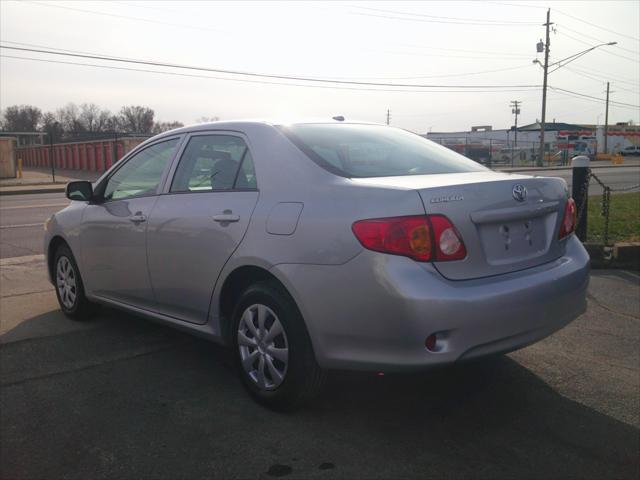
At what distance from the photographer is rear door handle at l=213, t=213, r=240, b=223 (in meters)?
3.69

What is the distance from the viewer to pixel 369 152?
12.8ft

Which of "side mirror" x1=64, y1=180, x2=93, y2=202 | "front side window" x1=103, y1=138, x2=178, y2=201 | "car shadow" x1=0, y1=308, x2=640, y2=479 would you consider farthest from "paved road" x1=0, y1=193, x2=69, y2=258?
"car shadow" x1=0, y1=308, x2=640, y2=479

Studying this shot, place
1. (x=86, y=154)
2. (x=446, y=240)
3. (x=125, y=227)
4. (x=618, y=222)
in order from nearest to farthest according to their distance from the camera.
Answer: (x=446, y=240)
(x=125, y=227)
(x=618, y=222)
(x=86, y=154)

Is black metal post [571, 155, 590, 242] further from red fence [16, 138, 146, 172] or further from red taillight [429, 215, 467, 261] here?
red fence [16, 138, 146, 172]

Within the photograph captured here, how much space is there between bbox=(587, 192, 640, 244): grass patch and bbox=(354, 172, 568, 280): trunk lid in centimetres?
484

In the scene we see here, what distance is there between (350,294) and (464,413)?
1059mm

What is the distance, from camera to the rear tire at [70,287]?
5324 millimetres

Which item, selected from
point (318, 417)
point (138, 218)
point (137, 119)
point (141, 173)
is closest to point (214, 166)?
point (138, 218)

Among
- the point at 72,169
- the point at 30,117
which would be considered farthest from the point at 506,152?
the point at 30,117

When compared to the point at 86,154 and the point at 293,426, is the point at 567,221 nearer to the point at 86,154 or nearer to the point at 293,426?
the point at 293,426

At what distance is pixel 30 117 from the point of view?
106562 millimetres

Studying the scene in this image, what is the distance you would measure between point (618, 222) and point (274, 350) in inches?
325

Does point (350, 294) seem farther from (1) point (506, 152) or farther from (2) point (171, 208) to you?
(1) point (506, 152)

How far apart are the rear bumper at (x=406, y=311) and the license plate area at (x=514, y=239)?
10cm
